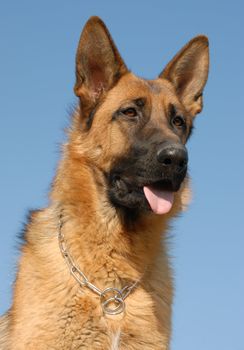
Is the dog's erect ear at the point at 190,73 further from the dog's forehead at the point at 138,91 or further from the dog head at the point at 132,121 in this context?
the dog's forehead at the point at 138,91

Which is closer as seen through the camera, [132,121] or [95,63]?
[132,121]

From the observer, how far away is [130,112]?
24.2ft

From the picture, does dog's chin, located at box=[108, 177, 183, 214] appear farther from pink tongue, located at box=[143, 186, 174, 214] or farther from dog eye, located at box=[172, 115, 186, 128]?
dog eye, located at box=[172, 115, 186, 128]

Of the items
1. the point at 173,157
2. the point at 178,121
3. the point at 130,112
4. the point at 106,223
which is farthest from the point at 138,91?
the point at 106,223

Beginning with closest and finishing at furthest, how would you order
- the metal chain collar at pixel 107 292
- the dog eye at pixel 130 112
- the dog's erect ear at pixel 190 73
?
the metal chain collar at pixel 107 292, the dog eye at pixel 130 112, the dog's erect ear at pixel 190 73

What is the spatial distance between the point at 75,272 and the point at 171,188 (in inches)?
55.2

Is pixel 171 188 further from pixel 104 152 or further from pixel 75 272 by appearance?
pixel 75 272

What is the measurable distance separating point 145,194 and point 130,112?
1133 millimetres

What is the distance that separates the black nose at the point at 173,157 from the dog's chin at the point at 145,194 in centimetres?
20

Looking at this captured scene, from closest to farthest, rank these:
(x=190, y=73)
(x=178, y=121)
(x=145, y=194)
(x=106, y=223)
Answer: (x=145, y=194) < (x=106, y=223) < (x=178, y=121) < (x=190, y=73)

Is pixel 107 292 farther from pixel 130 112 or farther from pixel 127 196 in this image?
pixel 130 112

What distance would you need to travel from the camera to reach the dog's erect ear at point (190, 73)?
832 centimetres

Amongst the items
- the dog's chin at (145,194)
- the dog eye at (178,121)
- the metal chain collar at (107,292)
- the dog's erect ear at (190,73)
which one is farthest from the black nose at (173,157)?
the dog's erect ear at (190,73)

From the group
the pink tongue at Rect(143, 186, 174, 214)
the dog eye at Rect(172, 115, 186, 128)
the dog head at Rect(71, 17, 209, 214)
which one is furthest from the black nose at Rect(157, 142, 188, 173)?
the dog eye at Rect(172, 115, 186, 128)
